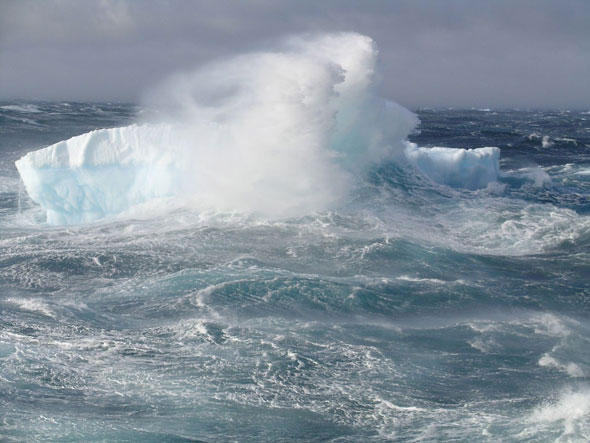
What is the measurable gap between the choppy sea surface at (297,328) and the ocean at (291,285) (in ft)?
0.14

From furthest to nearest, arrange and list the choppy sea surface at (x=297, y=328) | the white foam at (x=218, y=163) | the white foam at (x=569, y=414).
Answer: the white foam at (x=218, y=163) → the choppy sea surface at (x=297, y=328) → the white foam at (x=569, y=414)

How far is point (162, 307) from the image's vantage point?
11195 millimetres

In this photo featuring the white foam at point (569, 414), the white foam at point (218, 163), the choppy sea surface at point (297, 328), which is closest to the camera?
the white foam at point (569, 414)

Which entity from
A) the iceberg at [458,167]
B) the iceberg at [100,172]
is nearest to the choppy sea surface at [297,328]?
the iceberg at [100,172]

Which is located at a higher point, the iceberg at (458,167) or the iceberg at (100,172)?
the iceberg at (458,167)

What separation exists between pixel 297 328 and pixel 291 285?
195 cm

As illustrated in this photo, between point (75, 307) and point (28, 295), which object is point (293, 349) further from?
point (28, 295)

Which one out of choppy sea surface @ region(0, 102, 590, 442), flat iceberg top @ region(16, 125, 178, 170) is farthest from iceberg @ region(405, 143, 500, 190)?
flat iceberg top @ region(16, 125, 178, 170)

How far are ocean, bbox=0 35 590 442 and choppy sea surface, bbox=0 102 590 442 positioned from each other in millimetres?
42

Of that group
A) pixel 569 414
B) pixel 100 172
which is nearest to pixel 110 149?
pixel 100 172

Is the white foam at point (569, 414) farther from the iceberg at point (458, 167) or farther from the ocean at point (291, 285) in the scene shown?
the iceberg at point (458, 167)

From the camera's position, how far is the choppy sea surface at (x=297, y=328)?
7703 mm

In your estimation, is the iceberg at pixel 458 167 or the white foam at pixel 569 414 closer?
the white foam at pixel 569 414

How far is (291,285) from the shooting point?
1221 cm
